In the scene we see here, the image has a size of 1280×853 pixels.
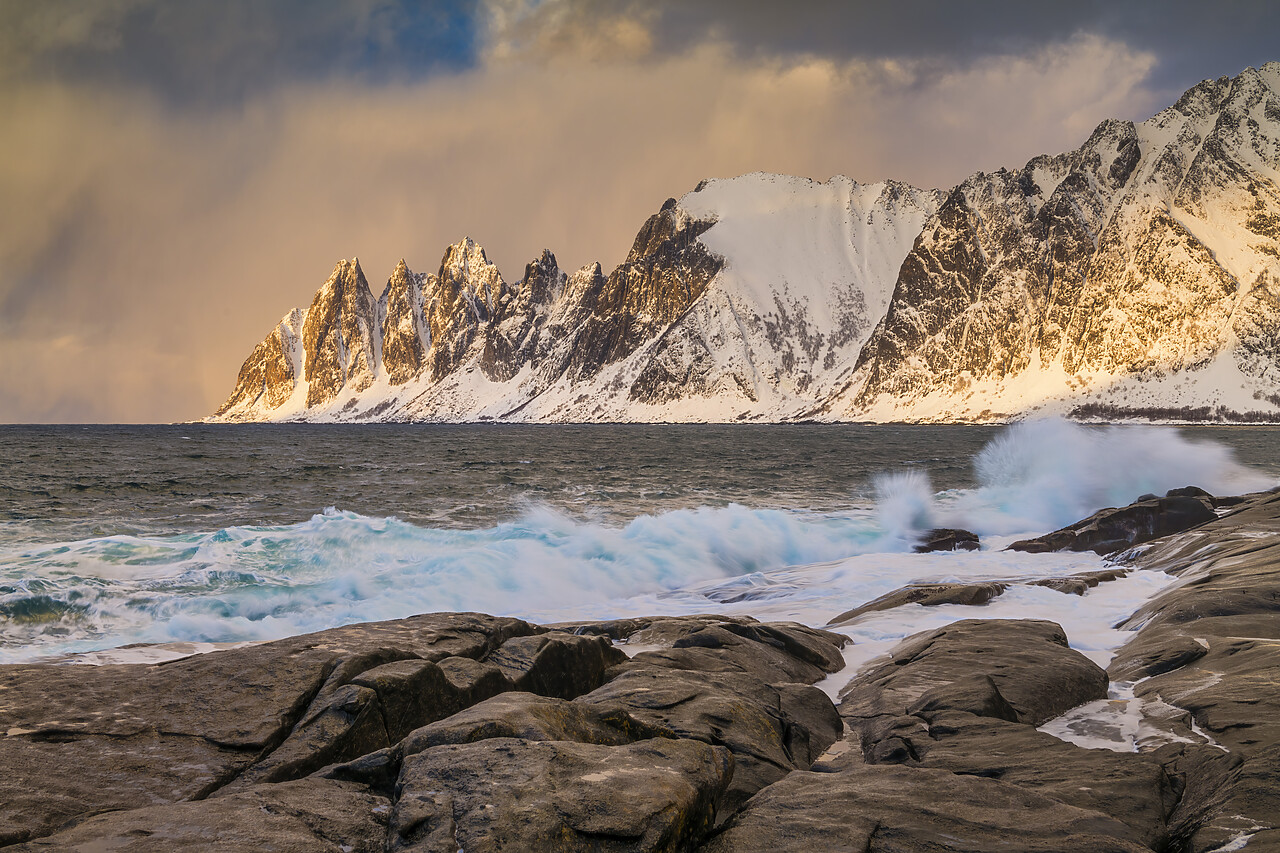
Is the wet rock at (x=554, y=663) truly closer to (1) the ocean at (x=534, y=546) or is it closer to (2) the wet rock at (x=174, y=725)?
(2) the wet rock at (x=174, y=725)

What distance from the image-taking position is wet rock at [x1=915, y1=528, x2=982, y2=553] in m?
21.2

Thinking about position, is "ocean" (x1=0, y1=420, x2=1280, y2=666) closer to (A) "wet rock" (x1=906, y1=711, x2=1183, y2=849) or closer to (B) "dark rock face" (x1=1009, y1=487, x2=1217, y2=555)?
(B) "dark rock face" (x1=1009, y1=487, x2=1217, y2=555)

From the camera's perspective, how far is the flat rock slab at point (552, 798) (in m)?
3.66

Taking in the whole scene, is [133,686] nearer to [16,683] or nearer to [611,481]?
Result: [16,683]

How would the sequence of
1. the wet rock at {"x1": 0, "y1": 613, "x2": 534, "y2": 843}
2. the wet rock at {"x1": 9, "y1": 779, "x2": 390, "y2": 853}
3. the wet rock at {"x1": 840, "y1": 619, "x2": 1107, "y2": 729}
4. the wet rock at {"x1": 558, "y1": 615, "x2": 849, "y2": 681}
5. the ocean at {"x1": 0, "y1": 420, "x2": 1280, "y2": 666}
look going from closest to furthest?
the wet rock at {"x1": 9, "y1": 779, "x2": 390, "y2": 853}, the wet rock at {"x1": 0, "y1": 613, "x2": 534, "y2": 843}, the wet rock at {"x1": 840, "y1": 619, "x2": 1107, "y2": 729}, the wet rock at {"x1": 558, "y1": 615, "x2": 849, "y2": 681}, the ocean at {"x1": 0, "y1": 420, "x2": 1280, "y2": 666}

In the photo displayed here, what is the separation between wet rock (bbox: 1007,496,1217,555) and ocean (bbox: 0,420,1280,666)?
45.5 inches

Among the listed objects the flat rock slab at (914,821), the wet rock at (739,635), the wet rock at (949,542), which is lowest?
the wet rock at (949,542)

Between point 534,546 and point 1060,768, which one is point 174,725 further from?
point 534,546

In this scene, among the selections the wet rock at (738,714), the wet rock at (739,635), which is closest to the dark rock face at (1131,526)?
the wet rock at (739,635)

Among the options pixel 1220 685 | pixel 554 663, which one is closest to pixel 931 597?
pixel 1220 685

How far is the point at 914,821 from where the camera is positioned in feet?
13.4

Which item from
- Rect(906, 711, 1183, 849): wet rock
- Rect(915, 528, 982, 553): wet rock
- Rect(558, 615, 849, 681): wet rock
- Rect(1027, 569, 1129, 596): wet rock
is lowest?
Rect(915, 528, 982, 553): wet rock

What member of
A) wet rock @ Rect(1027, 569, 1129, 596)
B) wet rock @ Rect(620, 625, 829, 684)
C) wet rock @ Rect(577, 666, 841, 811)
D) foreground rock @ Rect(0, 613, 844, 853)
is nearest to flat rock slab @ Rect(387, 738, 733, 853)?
foreground rock @ Rect(0, 613, 844, 853)

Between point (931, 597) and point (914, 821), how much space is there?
9811mm
